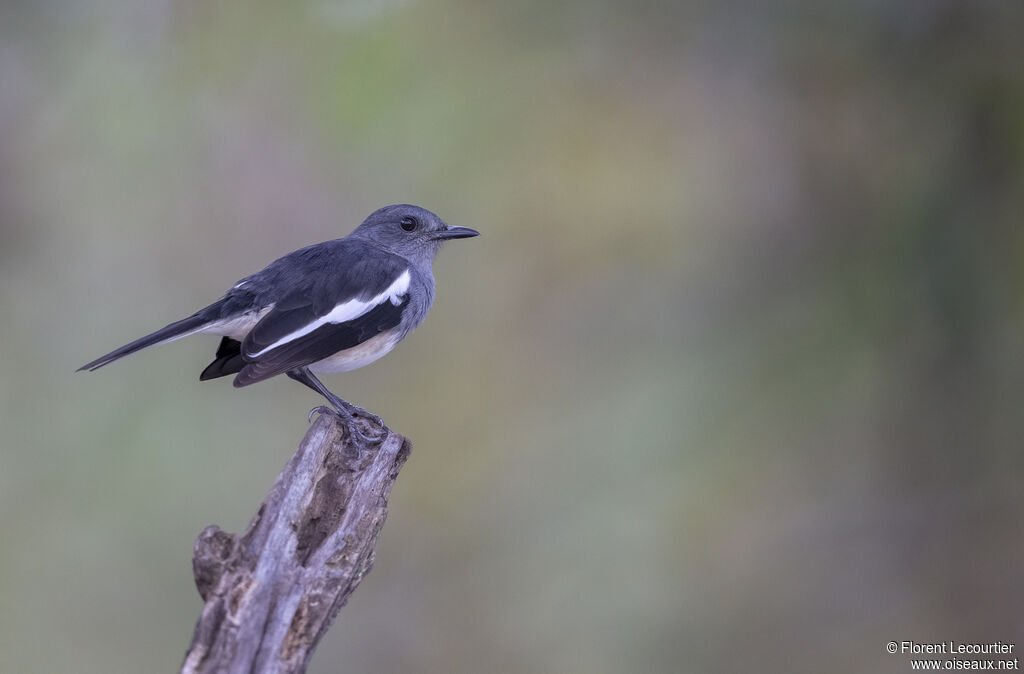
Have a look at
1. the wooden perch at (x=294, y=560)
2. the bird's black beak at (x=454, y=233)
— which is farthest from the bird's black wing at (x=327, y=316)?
the bird's black beak at (x=454, y=233)

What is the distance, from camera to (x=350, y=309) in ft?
13.7

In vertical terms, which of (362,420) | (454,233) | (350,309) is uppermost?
(454,233)

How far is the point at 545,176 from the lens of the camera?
6965 mm

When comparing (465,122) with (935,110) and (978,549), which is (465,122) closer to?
(935,110)

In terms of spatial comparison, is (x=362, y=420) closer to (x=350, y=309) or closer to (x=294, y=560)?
(x=350, y=309)

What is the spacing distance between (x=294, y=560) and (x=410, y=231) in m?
2.43

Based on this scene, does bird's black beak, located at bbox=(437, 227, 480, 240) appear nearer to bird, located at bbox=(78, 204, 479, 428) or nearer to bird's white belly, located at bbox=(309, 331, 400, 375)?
bird, located at bbox=(78, 204, 479, 428)

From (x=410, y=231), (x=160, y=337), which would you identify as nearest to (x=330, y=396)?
(x=160, y=337)

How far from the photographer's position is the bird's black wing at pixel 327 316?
3.87 meters

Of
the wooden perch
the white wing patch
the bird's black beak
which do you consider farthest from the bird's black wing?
the bird's black beak

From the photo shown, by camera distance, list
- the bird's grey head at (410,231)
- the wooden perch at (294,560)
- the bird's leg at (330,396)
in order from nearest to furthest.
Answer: the wooden perch at (294,560) → the bird's leg at (330,396) → the bird's grey head at (410,231)

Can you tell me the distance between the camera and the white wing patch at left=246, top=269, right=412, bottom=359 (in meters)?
3.94

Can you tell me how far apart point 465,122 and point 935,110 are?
10.6 ft

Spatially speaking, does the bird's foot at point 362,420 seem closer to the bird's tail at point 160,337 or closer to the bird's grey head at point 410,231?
the bird's tail at point 160,337
